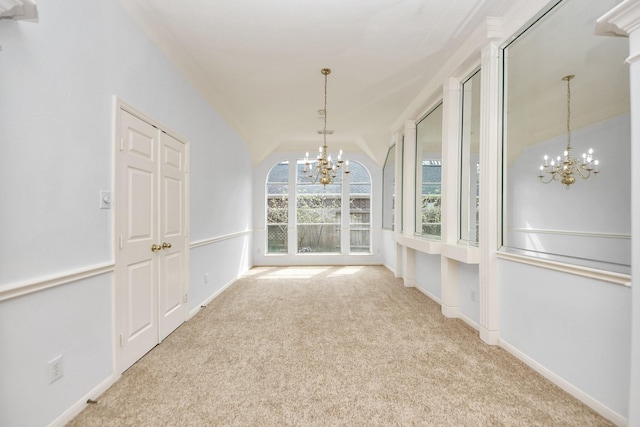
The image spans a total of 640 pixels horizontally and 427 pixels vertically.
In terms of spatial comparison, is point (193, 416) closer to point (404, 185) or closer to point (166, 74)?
point (166, 74)

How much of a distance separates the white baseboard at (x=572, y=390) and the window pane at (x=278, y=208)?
17.7 feet

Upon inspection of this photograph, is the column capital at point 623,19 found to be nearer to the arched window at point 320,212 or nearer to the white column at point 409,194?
the white column at point 409,194

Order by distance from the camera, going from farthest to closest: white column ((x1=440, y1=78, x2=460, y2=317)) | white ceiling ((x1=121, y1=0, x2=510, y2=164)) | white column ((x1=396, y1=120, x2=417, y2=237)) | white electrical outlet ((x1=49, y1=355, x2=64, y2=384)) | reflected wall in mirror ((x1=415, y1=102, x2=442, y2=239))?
white column ((x1=396, y1=120, x2=417, y2=237)), reflected wall in mirror ((x1=415, y1=102, x2=442, y2=239)), white column ((x1=440, y1=78, x2=460, y2=317)), white ceiling ((x1=121, y1=0, x2=510, y2=164)), white electrical outlet ((x1=49, y1=355, x2=64, y2=384))

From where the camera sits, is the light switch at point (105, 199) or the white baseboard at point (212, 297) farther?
the white baseboard at point (212, 297)

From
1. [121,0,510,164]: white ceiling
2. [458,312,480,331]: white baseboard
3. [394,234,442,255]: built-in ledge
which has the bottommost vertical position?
[458,312,480,331]: white baseboard

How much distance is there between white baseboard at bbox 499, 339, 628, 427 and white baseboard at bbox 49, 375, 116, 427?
9.87 ft

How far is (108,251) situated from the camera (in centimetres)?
204

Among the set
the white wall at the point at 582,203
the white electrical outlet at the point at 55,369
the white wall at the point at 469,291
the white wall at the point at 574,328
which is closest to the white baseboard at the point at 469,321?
the white wall at the point at 469,291

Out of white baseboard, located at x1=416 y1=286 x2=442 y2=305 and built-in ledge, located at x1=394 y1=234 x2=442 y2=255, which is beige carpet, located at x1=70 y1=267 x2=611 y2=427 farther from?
built-in ledge, located at x1=394 y1=234 x2=442 y2=255

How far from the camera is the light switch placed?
1.96m

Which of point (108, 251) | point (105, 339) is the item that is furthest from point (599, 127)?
point (105, 339)

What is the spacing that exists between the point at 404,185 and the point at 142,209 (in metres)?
3.85

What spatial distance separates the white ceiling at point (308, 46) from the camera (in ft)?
7.88

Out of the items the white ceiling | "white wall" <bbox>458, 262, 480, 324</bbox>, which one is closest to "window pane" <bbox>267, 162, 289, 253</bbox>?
the white ceiling
